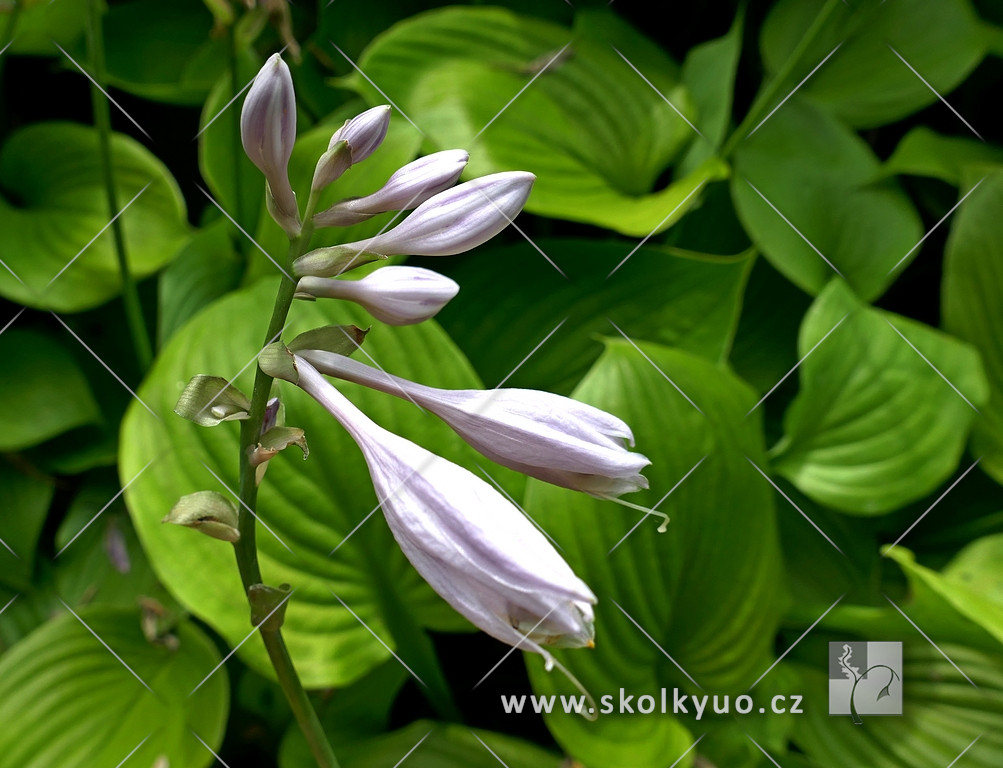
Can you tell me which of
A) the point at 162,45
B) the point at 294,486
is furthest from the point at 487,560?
the point at 162,45

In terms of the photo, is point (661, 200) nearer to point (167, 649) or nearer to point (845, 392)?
point (845, 392)

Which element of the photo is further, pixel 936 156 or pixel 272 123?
pixel 936 156

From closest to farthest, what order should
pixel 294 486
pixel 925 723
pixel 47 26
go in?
pixel 294 486 < pixel 925 723 < pixel 47 26

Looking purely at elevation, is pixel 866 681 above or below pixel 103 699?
above

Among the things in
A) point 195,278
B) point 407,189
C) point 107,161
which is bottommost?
point 195,278

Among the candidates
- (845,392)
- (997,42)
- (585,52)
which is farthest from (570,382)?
(997,42)

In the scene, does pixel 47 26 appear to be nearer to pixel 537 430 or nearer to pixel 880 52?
pixel 537 430

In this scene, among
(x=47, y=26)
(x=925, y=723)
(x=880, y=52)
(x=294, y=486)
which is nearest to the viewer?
(x=294, y=486)
